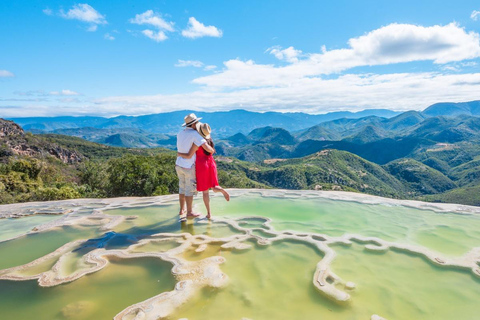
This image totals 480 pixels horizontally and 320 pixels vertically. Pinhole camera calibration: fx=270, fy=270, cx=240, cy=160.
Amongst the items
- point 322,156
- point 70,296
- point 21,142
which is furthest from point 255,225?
point 322,156

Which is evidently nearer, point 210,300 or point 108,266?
point 210,300

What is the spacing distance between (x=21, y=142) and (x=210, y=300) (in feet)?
340

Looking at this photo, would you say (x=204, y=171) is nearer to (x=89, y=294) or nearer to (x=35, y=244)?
(x=89, y=294)

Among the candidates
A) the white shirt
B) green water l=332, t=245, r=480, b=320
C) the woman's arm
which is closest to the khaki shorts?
the woman's arm

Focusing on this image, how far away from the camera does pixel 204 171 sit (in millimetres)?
5668

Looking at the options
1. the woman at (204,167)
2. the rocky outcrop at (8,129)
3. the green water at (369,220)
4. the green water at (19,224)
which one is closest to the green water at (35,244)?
the green water at (19,224)

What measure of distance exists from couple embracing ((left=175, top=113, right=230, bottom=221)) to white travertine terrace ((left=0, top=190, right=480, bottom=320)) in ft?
2.96

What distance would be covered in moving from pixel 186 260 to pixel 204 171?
6.86 feet

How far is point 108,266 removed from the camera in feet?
12.6

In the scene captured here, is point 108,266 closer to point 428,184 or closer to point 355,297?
point 355,297

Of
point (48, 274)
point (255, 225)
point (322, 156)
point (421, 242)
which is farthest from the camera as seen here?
point (322, 156)

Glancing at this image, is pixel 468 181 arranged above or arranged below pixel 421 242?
below

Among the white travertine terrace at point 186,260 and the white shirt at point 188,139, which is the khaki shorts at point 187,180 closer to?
the white shirt at point 188,139

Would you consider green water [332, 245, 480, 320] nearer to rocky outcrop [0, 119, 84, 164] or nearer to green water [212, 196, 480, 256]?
green water [212, 196, 480, 256]
